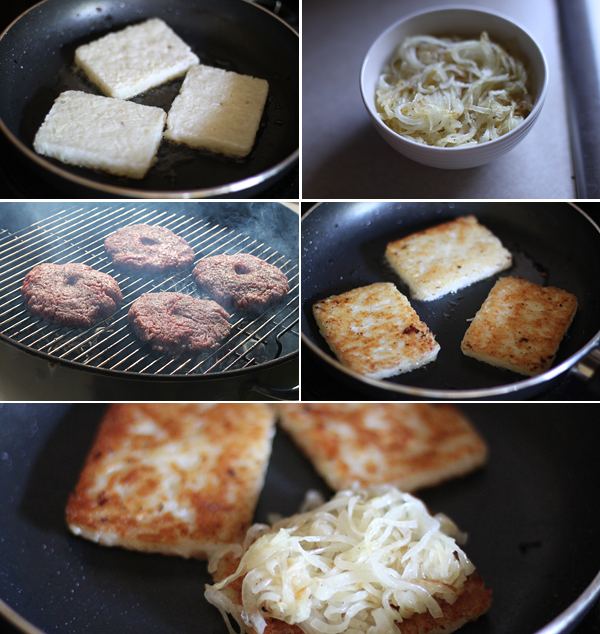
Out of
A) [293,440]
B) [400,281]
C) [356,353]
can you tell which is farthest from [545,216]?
[293,440]

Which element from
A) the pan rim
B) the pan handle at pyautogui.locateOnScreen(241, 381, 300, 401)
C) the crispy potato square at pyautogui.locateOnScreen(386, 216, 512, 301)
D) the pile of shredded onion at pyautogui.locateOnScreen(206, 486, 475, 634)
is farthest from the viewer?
the crispy potato square at pyautogui.locateOnScreen(386, 216, 512, 301)

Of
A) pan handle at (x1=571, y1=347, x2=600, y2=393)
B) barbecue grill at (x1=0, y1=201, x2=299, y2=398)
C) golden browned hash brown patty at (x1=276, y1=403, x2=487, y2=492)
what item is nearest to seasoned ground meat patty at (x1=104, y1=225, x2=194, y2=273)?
barbecue grill at (x1=0, y1=201, x2=299, y2=398)

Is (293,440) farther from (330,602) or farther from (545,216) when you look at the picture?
(545,216)

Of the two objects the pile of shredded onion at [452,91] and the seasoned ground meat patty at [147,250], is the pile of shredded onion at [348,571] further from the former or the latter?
the pile of shredded onion at [452,91]

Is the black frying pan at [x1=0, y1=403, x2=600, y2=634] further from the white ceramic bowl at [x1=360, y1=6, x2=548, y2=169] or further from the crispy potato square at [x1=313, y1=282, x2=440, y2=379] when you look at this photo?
the white ceramic bowl at [x1=360, y1=6, x2=548, y2=169]

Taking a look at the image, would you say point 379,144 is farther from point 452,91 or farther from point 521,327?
point 521,327

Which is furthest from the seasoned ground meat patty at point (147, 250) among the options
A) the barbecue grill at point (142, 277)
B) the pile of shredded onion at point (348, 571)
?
the pile of shredded onion at point (348, 571)

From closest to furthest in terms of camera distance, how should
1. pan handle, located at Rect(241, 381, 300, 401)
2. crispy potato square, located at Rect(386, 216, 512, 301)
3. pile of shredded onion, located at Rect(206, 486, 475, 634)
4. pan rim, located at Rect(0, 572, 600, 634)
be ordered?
1. pan rim, located at Rect(0, 572, 600, 634)
2. pile of shredded onion, located at Rect(206, 486, 475, 634)
3. pan handle, located at Rect(241, 381, 300, 401)
4. crispy potato square, located at Rect(386, 216, 512, 301)
